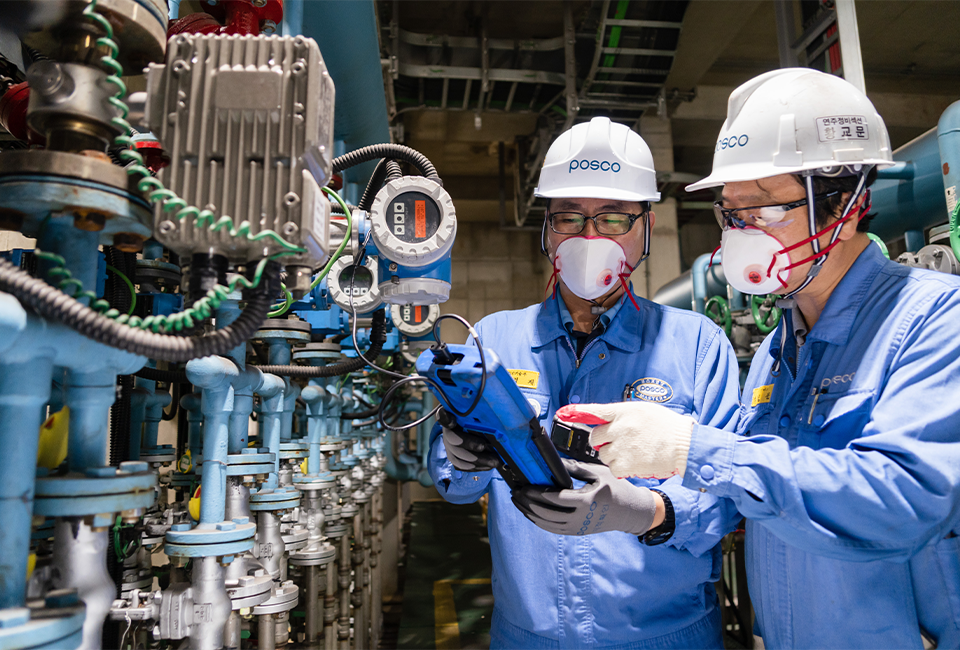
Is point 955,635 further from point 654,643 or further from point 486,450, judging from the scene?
point 486,450

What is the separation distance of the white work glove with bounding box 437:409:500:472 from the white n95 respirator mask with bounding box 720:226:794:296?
0.59 m

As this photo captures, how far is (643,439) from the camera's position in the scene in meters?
0.91

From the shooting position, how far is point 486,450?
3.28ft

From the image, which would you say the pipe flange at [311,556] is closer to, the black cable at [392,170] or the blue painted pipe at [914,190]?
the black cable at [392,170]

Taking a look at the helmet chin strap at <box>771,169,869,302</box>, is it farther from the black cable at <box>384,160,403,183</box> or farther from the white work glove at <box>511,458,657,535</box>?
the black cable at <box>384,160,403,183</box>

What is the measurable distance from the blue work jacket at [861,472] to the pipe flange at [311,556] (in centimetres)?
151

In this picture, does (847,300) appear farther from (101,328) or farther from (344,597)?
(344,597)

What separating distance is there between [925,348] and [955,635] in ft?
1.45

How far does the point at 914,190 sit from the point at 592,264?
175cm

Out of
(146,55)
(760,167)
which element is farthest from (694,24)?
(146,55)

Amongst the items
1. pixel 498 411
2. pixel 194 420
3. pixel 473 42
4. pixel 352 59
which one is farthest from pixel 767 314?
pixel 473 42

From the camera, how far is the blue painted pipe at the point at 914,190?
7.23 feet

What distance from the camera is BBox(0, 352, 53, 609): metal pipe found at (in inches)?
22.2

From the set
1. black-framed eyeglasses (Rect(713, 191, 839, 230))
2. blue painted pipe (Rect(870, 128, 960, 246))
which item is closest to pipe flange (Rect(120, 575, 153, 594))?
black-framed eyeglasses (Rect(713, 191, 839, 230))
